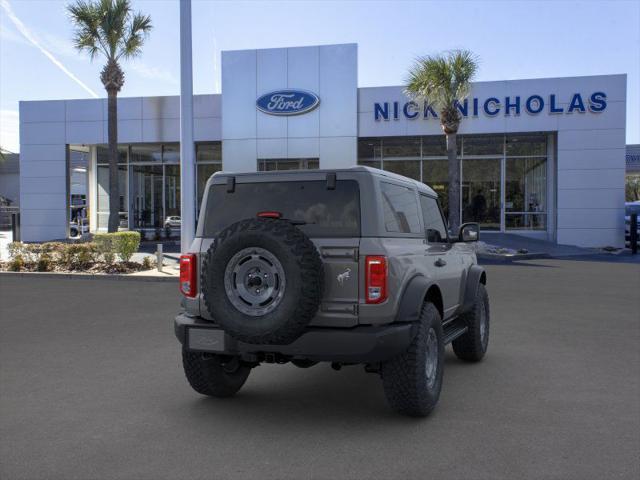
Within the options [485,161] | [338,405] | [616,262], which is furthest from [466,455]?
[485,161]

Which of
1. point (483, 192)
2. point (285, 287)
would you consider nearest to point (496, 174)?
point (483, 192)

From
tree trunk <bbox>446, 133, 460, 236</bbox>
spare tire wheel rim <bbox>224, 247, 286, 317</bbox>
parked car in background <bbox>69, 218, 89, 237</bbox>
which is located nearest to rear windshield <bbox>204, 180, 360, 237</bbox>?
spare tire wheel rim <bbox>224, 247, 286, 317</bbox>

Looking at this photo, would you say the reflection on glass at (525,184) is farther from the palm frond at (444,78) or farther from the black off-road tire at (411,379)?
the black off-road tire at (411,379)

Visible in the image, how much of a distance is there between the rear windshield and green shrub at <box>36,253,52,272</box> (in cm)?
1262

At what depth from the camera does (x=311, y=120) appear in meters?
27.4

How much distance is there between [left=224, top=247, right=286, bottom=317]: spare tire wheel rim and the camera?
14.4 ft

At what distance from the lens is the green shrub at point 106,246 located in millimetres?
16344

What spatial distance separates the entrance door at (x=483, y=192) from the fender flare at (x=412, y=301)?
24.7m

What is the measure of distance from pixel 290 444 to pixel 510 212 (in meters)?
25.9

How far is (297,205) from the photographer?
487 centimetres

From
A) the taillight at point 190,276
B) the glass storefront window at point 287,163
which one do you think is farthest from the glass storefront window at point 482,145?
the taillight at point 190,276

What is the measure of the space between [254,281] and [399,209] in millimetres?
1435

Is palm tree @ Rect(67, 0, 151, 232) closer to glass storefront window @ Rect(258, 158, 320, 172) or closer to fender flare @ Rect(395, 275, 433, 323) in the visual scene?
glass storefront window @ Rect(258, 158, 320, 172)

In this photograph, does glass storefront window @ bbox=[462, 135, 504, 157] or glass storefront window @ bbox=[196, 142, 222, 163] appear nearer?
glass storefront window @ bbox=[462, 135, 504, 157]
